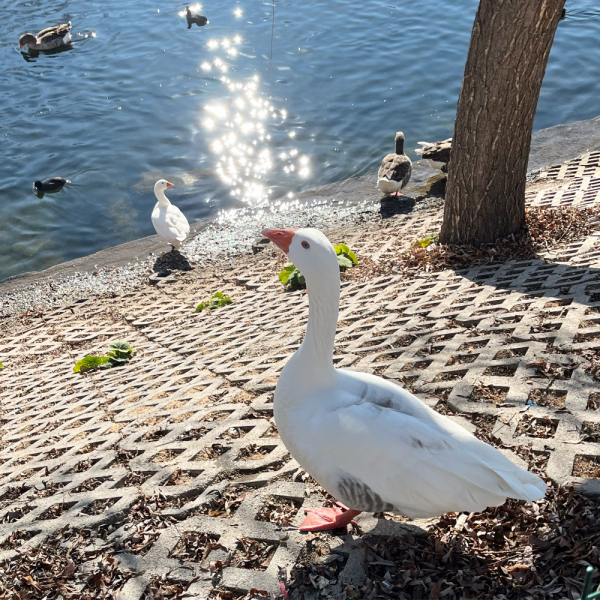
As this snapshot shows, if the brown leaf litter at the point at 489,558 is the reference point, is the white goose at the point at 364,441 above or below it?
above

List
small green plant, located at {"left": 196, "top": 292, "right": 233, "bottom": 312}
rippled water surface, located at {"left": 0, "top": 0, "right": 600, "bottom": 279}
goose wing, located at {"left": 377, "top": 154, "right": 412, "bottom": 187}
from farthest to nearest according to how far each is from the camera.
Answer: rippled water surface, located at {"left": 0, "top": 0, "right": 600, "bottom": 279} → goose wing, located at {"left": 377, "top": 154, "right": 412, "bottom": 187} → small green plant, located at {"left": 196, "top": 292, "right": 233, "bottom": 312}

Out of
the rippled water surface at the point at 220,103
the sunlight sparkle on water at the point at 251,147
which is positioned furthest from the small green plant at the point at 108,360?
the sunlight sparkle on water at the point at 251,147

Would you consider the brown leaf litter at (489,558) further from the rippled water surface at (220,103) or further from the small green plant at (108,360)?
the rippled water surface at (220,103)

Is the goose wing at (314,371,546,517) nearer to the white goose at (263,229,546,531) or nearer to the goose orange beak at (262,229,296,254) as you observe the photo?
the white goose at (263,229,546,531)

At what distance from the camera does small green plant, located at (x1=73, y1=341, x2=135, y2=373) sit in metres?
7.16

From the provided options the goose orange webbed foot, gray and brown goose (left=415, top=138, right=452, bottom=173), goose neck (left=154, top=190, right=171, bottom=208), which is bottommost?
goose neck (left=154, top=190, right=171, bottom=208)

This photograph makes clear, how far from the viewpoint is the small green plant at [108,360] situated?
7.16m

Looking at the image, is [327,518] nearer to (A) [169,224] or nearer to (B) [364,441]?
(B) [364,441]

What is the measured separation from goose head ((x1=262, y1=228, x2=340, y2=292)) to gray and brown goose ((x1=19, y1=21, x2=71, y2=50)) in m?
20.2

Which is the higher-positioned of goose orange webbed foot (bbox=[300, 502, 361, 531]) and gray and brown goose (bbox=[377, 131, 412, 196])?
gray and brown goose (bbox=[377, 131, 412, 196])

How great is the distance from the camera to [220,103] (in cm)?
1697

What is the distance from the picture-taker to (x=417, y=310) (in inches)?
243

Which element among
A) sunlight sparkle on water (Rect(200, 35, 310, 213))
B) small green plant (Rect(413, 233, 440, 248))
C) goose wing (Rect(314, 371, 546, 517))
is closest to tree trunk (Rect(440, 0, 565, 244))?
small green plant (Rect(413, 233, 440, 248))

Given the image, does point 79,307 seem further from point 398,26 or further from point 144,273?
point 398,26
